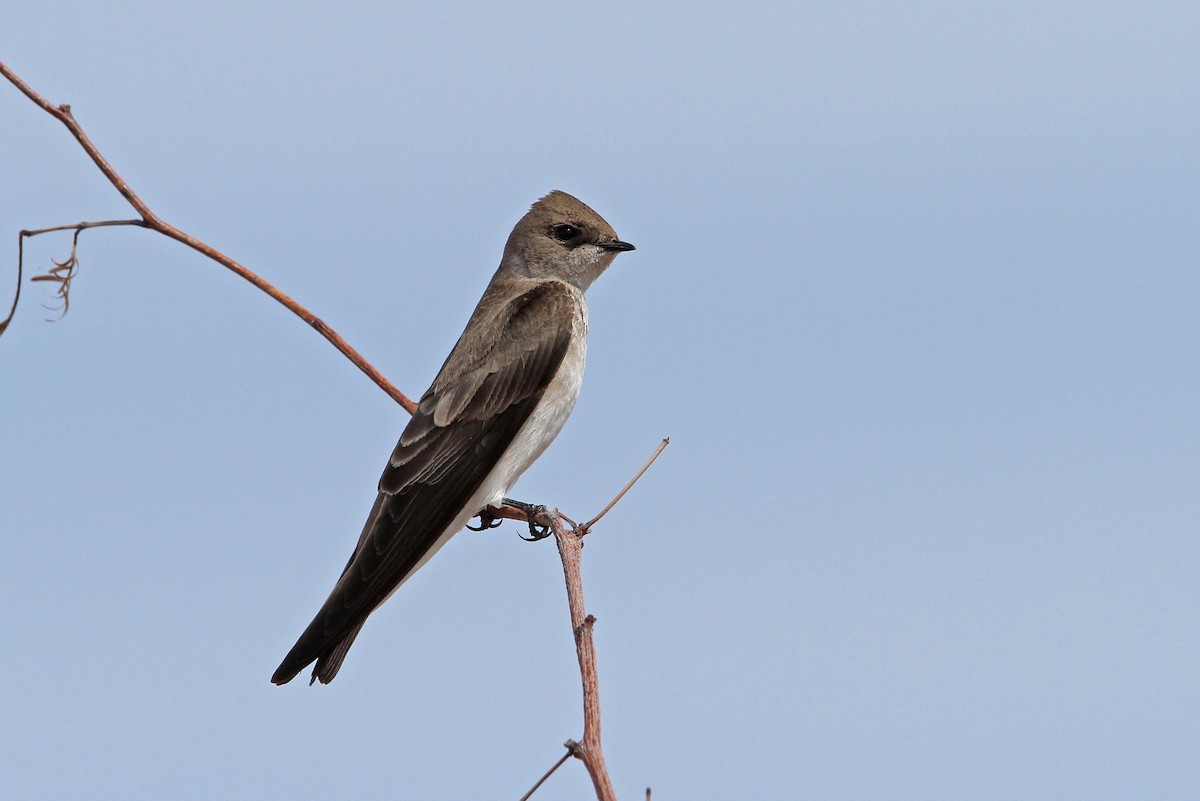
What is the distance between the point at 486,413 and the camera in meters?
7.20

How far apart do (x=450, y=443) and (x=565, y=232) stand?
1.81m

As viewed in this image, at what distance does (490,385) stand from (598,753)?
13.7 ft

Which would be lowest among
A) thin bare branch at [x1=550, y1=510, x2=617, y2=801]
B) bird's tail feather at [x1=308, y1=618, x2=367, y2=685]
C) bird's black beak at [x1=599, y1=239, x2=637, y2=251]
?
bird's tail feather at [x1=308, y1=618, x2=367, y2=685]

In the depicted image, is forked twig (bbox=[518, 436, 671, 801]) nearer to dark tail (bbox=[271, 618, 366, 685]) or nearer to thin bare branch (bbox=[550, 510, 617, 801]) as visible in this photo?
thin bare branch (bbox=[550, 510, 617, 801])

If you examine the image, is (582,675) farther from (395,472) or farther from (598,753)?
(395,472)

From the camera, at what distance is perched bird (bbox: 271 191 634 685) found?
6496 millimetres

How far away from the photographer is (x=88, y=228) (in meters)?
4.17

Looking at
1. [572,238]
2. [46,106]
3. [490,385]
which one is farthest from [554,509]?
[572,238]

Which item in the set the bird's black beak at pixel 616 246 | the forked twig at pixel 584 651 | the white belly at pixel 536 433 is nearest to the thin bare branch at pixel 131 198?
the forked twig at pixel 584 651

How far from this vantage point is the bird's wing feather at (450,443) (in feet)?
20.7

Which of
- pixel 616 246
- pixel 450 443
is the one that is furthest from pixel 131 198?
pixel 616 246

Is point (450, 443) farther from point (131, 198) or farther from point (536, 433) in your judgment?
point (131, 198)

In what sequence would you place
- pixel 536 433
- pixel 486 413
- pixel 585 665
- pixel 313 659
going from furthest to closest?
pixel 536 433 < pixel 486 413 < pixel 313 659 < pixel 585 665

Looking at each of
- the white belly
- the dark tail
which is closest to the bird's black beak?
the white belly
